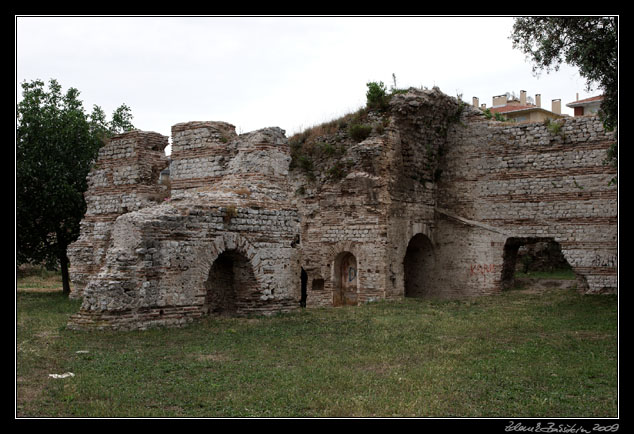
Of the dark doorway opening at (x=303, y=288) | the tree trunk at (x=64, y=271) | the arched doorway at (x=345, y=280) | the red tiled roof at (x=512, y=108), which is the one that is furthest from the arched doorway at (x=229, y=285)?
the red tiled roof at (x=512, y=108)

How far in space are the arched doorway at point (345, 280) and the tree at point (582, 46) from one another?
7.84m

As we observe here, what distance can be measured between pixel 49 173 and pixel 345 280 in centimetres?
1020

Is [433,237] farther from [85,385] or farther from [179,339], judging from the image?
[85,385]

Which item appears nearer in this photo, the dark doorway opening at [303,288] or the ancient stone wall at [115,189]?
the ancient stone wall at [115,189]

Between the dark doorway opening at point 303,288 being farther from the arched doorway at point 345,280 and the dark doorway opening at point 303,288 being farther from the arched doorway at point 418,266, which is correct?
the arched doorway at point 418,266

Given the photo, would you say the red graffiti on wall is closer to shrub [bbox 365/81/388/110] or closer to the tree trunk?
shrub [bbox 365/81/388/110]

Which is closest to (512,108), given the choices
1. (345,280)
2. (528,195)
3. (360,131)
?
(528,195)

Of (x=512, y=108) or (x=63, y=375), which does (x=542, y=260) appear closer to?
(x=63, y=375)

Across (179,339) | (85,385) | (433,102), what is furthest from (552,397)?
(433,102)

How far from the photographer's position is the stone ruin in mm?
14891

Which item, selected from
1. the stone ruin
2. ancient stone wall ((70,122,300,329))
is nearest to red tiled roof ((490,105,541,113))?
the stone ruin

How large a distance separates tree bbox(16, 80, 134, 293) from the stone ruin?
2812 mm

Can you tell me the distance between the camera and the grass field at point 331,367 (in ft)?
23.1

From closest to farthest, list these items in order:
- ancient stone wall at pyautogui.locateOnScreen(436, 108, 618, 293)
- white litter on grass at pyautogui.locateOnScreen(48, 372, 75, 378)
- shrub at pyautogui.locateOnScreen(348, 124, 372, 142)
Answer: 1. white litter on grass at pyautogui.locateOnScreen(48, 372, 75, 378)
2. ancient stone wall at pyautogui.locateOnScreen(436, 108, 618, 293)
3. shrub at pyautogui.locateOnScreen(348, 124, 372, 142)
